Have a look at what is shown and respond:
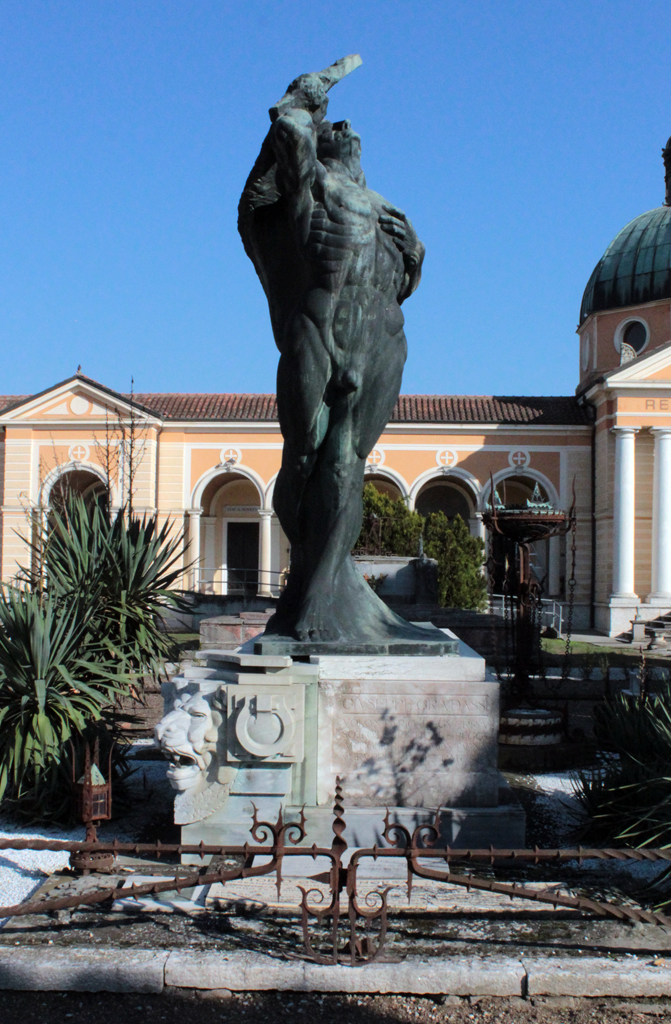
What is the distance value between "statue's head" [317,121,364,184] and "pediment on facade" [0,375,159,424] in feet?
80.1

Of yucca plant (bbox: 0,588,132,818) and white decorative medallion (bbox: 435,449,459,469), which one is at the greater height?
white decorative medallion (bbox: 435,449,459,469)

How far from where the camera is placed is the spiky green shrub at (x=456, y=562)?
67.8ft

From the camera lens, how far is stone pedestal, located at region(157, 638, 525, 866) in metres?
3.54

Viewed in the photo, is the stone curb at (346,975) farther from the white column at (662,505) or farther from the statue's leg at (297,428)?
the white column at (662,505)

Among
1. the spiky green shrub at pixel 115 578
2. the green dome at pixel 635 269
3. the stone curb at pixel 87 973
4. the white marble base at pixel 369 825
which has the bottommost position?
the stone curb at pixel 87 973

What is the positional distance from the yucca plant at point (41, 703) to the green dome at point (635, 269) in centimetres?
2777

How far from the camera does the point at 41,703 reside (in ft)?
14.9

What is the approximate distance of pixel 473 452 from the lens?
1103 inches

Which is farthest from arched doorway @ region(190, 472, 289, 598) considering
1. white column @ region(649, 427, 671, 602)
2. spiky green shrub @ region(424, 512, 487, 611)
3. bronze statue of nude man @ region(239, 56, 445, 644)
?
bronze statue of nude man @ region(239, 56, 445, 644)

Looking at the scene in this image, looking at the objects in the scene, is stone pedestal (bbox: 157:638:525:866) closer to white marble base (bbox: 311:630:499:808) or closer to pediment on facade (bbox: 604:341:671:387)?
white marble base (bbox: 311:630:499:808)

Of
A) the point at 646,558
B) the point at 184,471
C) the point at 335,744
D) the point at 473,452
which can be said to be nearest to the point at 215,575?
the point at 184,471

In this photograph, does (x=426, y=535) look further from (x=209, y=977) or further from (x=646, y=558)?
(x=209, y=977)

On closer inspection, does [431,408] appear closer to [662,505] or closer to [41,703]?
[662,505]

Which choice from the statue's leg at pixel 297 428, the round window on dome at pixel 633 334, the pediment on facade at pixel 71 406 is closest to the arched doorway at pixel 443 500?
the round window on dome at pixel 633 334
